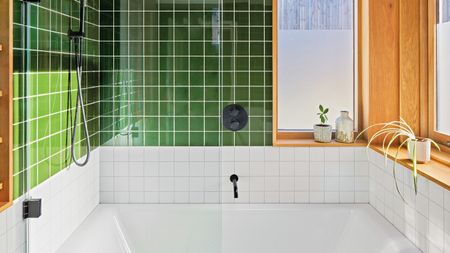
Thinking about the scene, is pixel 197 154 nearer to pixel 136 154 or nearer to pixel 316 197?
pixel 136 154

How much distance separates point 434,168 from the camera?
2.22 m

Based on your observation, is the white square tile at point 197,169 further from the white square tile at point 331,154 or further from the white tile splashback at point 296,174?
the white square tile at point 331,154

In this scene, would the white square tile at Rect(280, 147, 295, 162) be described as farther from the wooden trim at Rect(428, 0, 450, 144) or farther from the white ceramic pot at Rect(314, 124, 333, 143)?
the wooden trim at Rect(428, 0, 450, 144)

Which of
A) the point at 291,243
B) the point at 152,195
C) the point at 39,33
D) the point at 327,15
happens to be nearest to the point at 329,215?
the point at 291,243

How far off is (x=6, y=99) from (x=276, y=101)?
1697 mm

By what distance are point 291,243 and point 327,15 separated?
1.52 meters

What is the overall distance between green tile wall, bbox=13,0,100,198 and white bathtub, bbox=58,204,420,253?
490 mm

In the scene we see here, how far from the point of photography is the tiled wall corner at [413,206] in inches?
78.4

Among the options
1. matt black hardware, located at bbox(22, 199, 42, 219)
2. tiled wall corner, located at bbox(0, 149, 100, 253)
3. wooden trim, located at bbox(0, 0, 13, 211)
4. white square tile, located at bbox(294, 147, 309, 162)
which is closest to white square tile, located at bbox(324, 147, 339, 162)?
white square tile, located at bbox(294, 147, 309, 162)

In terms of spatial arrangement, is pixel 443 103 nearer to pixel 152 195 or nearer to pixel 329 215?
pixel 329 215

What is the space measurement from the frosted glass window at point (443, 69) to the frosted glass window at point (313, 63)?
0.63 meters

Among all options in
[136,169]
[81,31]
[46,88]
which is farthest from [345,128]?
[46,88]

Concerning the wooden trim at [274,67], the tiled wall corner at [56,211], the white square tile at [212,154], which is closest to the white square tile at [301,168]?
the wooden trim at [274,67]

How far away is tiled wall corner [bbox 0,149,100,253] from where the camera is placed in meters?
1.82
